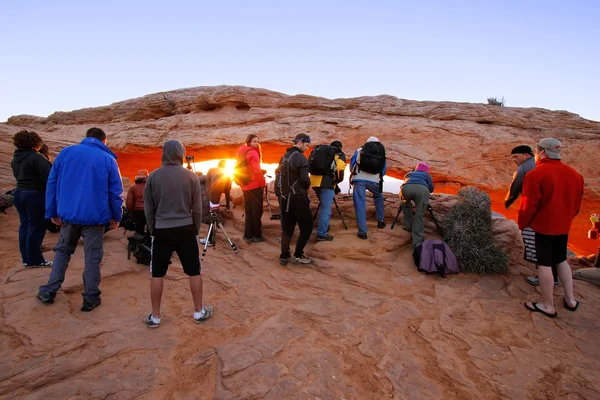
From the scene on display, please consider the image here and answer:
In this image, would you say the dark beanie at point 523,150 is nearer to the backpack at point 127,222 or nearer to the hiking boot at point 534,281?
the hiking boot at point 534,281

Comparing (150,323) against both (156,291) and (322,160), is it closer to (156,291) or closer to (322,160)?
(156,291)

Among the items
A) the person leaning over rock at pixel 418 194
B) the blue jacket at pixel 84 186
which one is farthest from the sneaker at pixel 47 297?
the person leaning over rock at pixel 418 194

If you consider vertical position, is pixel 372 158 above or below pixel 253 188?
above

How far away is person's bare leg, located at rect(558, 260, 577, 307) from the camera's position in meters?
4.09

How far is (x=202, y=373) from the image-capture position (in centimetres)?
276

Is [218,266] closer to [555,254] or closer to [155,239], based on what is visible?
[155,239]

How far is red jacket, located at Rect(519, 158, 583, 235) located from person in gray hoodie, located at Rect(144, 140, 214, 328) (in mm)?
4384

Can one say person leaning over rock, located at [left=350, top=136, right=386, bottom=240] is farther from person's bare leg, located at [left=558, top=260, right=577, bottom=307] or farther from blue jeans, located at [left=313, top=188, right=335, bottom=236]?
person's bare leg, located at [left=558, top=260, right=577, bottom=307]

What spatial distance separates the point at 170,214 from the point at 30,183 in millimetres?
3020

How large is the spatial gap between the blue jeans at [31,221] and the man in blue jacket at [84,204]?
3.89ft

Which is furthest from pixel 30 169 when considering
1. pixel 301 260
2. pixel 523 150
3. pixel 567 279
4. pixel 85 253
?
pixel 523 150

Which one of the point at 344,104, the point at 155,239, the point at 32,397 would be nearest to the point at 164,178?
the point at 155,239

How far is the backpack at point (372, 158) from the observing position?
631 cm

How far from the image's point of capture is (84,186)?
3543 mm
